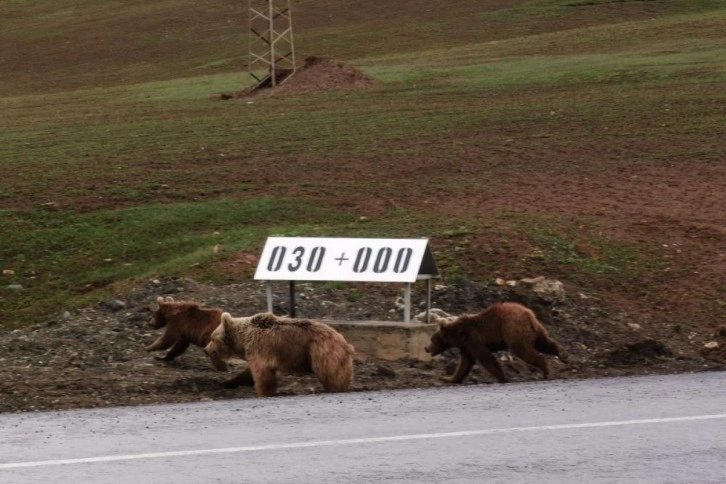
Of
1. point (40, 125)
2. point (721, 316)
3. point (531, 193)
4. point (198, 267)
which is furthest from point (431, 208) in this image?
point (40, 125)

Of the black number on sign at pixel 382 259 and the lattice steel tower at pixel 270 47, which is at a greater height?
the black number on sign at pixel 382 259

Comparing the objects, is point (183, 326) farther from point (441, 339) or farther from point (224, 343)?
point (441, 339)

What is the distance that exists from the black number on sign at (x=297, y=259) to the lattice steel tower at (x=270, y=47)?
21.8m

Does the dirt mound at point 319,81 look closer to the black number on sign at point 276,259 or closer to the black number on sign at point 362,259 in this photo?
the black number on sign at point 276,259

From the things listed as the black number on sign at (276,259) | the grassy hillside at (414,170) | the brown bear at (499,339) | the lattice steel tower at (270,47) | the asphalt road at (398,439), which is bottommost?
the lattice steel tower at (270,47)

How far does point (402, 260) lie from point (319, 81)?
21.6m

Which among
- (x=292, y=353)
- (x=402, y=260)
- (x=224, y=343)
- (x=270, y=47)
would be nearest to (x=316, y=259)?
(x=402, y=260)

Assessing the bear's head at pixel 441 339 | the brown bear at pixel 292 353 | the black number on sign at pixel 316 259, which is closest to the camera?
the brown bear at pixel 292 353

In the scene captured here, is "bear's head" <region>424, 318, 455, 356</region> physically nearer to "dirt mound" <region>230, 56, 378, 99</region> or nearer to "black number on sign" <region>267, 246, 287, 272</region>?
"black number on sign" <region>267, 246, 287, 272</region>

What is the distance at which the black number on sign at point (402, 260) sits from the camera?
1336cm

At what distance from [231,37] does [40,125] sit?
86.3ft

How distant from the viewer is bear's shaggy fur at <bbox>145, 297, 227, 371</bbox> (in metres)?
13.4

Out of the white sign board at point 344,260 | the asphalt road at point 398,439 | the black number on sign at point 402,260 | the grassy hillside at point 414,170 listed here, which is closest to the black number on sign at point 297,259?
the white sign board at point 344,260

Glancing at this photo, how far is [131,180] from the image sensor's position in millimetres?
22250
